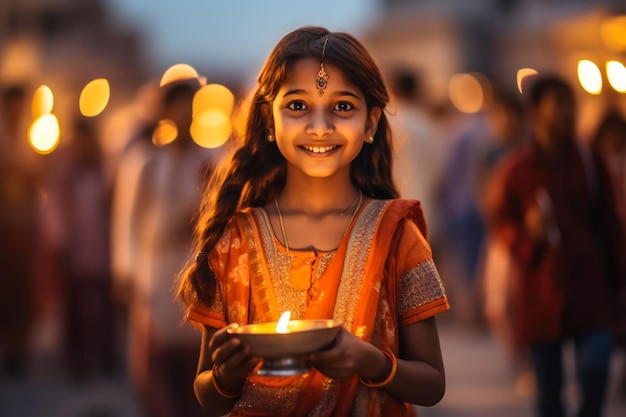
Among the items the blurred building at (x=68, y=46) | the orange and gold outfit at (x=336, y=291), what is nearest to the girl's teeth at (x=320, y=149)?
the orange and gold outfit at (x=336, y=291)

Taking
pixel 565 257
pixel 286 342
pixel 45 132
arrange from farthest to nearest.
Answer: pixel 565 257 < pixel 45 132 < pixel 286 342

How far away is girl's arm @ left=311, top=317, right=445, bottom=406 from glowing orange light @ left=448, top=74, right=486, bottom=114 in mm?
21873

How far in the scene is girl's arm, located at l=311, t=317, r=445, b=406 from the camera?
259 cm

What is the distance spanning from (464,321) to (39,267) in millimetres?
4342

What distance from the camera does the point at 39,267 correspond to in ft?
32.7

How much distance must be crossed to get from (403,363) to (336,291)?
250 mm

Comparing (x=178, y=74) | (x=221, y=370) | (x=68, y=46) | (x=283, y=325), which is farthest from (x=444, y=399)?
(x=68, y=46)

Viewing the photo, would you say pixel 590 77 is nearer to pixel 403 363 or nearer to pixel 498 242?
pixel 403 363

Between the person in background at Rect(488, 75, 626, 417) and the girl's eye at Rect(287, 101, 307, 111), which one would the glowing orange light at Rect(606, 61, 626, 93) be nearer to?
the person in background at Rect(488, 75, 626, 417)

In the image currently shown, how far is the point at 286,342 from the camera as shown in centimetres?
248

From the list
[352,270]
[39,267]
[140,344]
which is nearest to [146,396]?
[140,344]

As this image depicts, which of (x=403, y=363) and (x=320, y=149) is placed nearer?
(x=403, y=363)

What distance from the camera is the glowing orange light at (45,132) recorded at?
4254mm

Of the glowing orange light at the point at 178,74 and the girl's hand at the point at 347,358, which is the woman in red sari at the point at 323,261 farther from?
the glowing orange light at the point at 178,74
